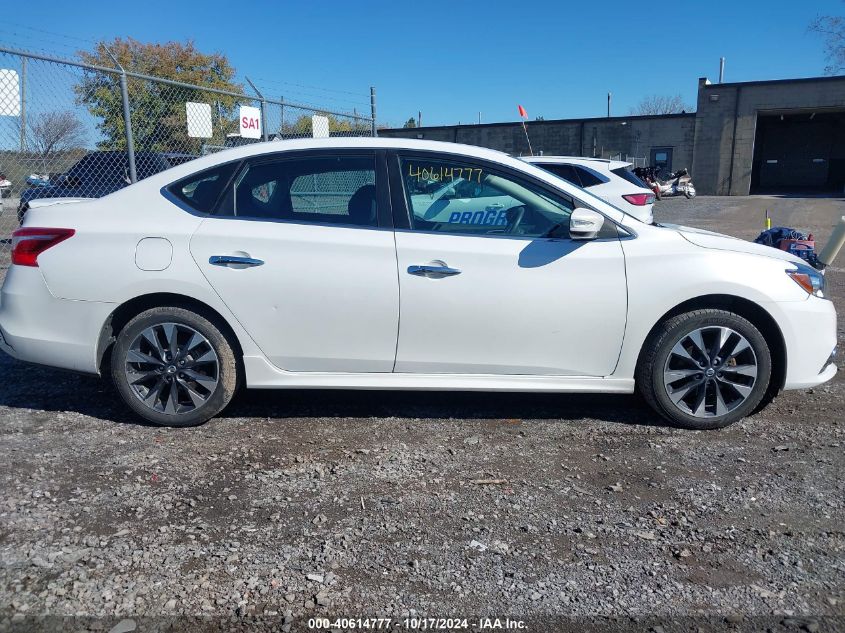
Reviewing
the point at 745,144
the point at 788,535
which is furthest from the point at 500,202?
the point at 745,144

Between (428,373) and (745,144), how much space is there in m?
39.8

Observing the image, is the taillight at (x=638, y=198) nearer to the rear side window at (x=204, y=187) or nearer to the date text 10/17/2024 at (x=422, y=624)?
the rear side window at (x=204, y=187)

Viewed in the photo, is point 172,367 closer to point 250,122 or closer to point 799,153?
point 250,122

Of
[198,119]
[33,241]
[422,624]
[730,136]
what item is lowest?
[422,624]

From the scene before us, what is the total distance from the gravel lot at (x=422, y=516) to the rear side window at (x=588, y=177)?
7.06 meters

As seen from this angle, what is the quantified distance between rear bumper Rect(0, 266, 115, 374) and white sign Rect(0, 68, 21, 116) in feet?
12.8

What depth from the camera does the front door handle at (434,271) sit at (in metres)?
3.99

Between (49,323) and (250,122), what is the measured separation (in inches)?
323

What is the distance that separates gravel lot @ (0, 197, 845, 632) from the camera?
2.54 metres

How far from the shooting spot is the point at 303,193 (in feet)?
13.9

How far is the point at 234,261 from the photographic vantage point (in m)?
4.03

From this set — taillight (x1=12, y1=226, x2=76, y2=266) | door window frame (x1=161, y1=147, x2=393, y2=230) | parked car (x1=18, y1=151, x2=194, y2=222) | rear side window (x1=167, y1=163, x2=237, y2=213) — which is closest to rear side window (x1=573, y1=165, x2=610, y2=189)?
parked car (x1=18, y1=151, x2=194, y2=222)

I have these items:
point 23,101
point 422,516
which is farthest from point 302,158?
point 23,101

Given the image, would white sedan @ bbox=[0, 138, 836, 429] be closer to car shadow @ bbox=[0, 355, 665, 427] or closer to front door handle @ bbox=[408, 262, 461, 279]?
front door handle @ bbox=[408, 262, 461, 279]
